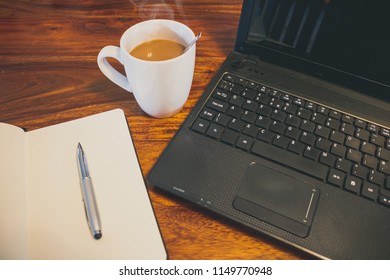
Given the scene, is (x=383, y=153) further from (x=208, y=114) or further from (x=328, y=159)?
(x=208, y=114)

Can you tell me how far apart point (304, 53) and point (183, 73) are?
7.8 inches

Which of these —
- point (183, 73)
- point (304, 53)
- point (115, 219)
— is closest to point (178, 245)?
point (115, 219)

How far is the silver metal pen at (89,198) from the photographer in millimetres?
362

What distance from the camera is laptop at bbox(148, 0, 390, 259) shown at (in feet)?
1.22

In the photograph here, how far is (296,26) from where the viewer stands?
48 centimetres

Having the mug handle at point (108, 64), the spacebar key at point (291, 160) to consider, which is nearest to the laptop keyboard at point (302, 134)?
the spacebar key at point (291, 160)

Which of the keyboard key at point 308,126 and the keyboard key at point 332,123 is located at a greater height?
Answer: the keyboard key at point 332,123

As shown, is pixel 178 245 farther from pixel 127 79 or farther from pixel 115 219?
pixel 127 79

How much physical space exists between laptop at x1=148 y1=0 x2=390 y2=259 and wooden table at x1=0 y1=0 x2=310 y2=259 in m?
0.02

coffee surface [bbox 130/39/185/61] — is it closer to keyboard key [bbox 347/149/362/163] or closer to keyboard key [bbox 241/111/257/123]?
keyboard key [bbox 241/111/257/123]

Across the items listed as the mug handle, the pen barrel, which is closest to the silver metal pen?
the pen barrel

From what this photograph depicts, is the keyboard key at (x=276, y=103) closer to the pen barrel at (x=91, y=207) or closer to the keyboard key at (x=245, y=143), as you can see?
the keyboard key at (x=245, y=143)

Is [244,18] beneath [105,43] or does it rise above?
above

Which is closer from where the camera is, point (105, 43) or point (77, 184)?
point (77, 184)
